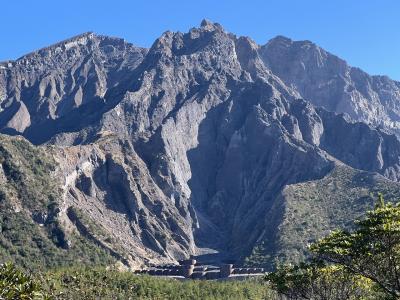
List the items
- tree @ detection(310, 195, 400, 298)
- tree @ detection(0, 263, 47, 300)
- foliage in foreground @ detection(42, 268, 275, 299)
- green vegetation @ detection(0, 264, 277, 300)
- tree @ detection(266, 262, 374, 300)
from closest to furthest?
tree @ detection(0, 263, 47, 300), tree @ detection(310, 195, 400, 298), tree @ detection(266, 262, 374, 300), green vegetation @ detection(0, 264, 277, 300), foliage in foreground @ detection(42, 268, 275, 299)

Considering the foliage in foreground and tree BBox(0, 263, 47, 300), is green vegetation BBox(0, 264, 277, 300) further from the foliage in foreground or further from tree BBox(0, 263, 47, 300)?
tree BBox(0, 263, 47, 300)

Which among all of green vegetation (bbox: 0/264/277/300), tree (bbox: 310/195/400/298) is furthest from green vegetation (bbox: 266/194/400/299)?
green vegetation (bbox: 0/264/277/300)

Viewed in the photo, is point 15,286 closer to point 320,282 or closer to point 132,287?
point 320,282

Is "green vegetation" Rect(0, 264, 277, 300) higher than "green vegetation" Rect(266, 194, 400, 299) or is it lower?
lower

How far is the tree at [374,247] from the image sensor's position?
4344 centimetres

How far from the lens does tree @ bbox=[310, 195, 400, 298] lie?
1710 inches

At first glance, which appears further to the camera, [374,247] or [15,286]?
[374,247]

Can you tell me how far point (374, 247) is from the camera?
46312mm

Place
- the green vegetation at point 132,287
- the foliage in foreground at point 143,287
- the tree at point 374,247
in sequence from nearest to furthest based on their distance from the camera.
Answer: the tree at point 374,247 → the green vegetation at point 132,287 → the foliage in foreground at point 143,287

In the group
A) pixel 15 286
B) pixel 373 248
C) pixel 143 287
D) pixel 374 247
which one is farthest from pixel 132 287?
pixel 15 286

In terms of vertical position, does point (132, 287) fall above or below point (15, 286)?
below

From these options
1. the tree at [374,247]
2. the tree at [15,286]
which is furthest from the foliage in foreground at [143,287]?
the tree at [15,286]

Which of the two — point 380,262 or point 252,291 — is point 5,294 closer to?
point 380,262

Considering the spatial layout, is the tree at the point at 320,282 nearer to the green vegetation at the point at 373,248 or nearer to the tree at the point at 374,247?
the green vegetation at the point at 373,248
